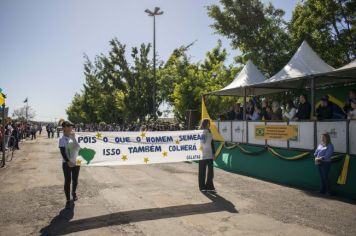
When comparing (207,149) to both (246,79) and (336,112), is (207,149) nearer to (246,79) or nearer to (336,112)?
(336,112)

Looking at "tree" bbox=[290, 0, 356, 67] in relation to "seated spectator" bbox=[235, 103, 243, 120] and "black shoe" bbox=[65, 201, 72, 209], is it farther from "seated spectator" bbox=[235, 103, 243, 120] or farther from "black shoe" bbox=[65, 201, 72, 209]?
"black shoe" bbox=[65, 201, 72, 209]

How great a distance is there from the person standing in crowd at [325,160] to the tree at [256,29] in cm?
1265

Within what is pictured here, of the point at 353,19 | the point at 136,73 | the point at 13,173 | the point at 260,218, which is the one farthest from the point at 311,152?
the point at 136,73

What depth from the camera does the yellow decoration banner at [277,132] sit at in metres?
11.3

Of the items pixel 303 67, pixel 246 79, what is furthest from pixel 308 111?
pixel 246 79

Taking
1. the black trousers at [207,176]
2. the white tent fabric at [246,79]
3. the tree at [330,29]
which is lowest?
the black trousers at [207,176]

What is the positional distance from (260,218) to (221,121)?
9.19 meters

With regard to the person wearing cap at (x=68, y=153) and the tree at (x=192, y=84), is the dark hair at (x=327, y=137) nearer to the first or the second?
the person wearing cap at (x=68, y=153)

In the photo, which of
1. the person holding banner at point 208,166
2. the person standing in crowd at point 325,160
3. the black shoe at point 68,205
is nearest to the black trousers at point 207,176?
the person holding banner at point 208,166

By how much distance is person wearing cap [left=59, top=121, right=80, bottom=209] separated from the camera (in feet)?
25.7

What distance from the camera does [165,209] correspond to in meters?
7.62

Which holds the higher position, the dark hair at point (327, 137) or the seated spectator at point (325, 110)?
the seated spectator at point (325, 110)

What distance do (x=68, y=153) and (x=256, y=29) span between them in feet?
57.1

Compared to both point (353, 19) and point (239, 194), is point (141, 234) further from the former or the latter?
point (353, 19)
